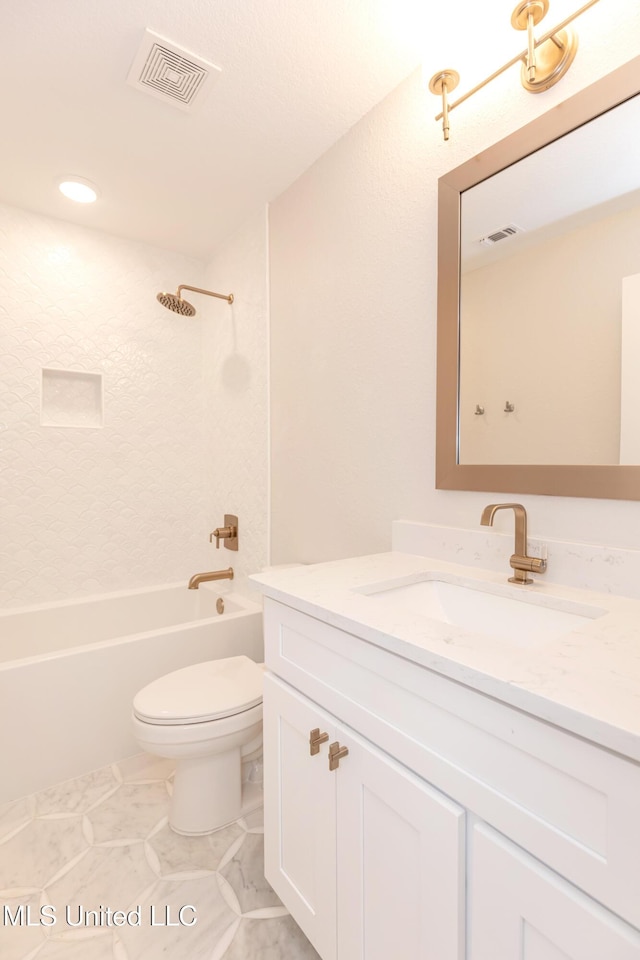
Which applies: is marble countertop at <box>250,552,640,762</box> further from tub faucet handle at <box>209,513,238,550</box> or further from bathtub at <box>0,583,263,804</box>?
tub faucet handle at <box>209,513,238,550</box>

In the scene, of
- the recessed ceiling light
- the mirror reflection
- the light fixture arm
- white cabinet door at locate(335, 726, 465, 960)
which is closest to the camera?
white cabinet door at locate(335, 726, 465, 960)

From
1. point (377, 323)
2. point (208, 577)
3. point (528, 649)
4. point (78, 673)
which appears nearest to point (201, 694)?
point (78, 673)

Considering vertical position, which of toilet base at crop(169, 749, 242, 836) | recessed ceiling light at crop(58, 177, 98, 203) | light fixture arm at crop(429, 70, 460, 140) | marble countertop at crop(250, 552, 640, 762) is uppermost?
recessed ceiling light at crop(58, 177, 98, 203)

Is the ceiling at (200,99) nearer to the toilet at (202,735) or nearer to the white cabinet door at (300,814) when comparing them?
the white cabinet door at (300,814)

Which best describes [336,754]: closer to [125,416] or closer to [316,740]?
[316,740]

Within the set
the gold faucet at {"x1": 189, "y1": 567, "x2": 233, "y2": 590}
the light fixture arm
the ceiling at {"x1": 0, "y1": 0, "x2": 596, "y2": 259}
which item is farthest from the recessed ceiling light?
the gold faucet at {"x1": 189, "y1": 567, "x2": 233, "y2": 590}

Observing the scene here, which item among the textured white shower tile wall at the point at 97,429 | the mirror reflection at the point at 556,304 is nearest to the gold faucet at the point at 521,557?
the mirror reflection at the point at 556,304

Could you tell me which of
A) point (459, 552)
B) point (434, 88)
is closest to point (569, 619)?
point (459, 552)

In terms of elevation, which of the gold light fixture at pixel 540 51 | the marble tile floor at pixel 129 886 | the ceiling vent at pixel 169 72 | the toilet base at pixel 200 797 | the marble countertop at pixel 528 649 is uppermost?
the ceiling vent at pixel 169 72

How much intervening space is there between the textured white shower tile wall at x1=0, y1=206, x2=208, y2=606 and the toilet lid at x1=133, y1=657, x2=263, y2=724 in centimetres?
108

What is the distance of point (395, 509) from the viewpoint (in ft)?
4.74

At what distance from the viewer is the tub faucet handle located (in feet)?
7.79

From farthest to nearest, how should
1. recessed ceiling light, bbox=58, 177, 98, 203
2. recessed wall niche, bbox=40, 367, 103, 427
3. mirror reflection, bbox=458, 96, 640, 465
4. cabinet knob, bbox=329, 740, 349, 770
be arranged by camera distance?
recessed wall niche, bbox=40, 367, 103, 427 → recessed ceiling light, bbox=58, 177, 98, 203 → mirror reflection, bbox=458, 96, 640, 465 → cabinet knob, bbox=329, 740, 349, 770

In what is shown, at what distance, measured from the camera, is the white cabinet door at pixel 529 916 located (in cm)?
48
